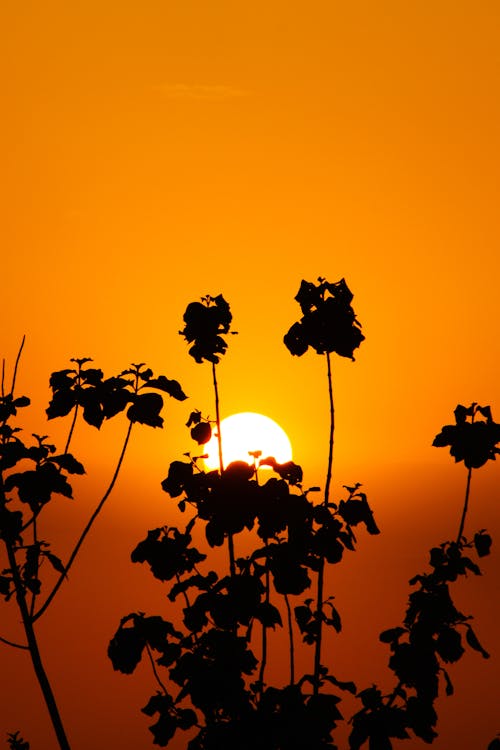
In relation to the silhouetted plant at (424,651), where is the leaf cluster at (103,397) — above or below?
above

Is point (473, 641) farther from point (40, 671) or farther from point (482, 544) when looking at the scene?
point (40, 671)

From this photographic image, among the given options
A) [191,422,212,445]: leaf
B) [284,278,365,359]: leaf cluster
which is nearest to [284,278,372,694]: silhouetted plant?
[284,278,365,359]: leaf cluster

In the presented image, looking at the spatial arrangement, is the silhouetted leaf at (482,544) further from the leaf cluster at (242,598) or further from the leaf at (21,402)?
the leaf at (21,402)

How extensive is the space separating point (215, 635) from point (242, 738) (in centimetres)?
84

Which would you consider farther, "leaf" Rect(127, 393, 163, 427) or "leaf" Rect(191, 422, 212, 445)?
"leaf" Rect(191, 422, 212, 445)

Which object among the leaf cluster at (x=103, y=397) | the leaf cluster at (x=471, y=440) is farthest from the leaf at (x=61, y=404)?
the leaf cluster at (x=471, y=440)

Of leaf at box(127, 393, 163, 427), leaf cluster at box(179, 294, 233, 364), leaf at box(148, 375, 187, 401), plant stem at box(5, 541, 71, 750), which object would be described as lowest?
plant stem at box(5, 541, 71, 750)

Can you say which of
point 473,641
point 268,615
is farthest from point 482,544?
point 268,615

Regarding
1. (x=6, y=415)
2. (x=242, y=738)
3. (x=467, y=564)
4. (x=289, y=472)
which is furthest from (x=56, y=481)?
(x=467, y=564)

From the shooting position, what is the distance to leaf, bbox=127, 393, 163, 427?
7.95 meters

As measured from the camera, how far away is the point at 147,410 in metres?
7.98

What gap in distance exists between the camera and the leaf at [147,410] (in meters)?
7.95

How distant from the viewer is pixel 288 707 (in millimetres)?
8047

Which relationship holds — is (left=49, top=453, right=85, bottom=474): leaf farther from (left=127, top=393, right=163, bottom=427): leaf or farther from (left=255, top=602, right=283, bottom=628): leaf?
(left=255, top=602, right=283, bottom=628): leaf
